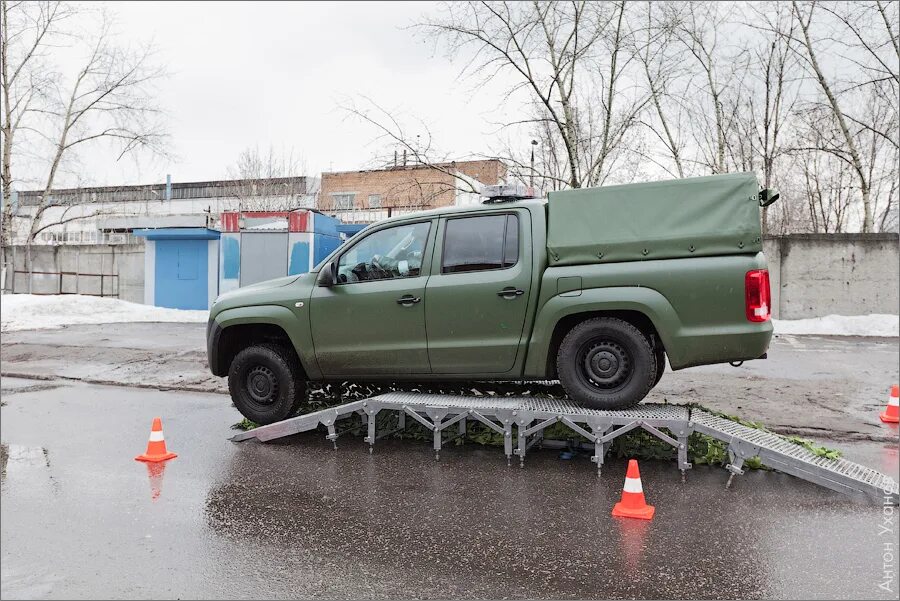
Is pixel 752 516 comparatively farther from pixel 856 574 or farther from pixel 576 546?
pixel 576 546

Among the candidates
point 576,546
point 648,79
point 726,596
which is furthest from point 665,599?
point 648,79

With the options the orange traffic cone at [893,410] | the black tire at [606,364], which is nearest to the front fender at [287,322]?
the black tire at [606,364]

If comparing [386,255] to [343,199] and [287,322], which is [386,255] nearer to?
[287,322]

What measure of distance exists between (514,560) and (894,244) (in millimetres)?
20579

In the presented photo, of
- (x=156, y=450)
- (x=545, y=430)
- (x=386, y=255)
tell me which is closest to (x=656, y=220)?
(x=545, y=430)

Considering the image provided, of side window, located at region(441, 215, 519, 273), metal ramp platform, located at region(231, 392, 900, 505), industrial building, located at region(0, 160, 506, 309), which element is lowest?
metal ramp platform, located at region(231, 392, 900, 505)

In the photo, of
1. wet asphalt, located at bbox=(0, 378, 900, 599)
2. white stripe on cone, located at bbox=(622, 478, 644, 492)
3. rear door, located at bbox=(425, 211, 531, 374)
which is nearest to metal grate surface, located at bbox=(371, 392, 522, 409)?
rear door, located at bbox=(425, 211, 531, 374)

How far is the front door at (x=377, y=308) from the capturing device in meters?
6.16

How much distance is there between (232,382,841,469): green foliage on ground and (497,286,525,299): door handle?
3.99 ft

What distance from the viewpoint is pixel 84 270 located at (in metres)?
28.4

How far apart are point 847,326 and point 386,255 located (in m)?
17.1

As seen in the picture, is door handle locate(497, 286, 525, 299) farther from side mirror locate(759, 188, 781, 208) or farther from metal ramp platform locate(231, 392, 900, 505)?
side mirror locate(759, 188, 781, 208)

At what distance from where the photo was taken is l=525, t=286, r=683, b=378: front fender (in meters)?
5.36

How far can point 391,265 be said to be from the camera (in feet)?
20.9
